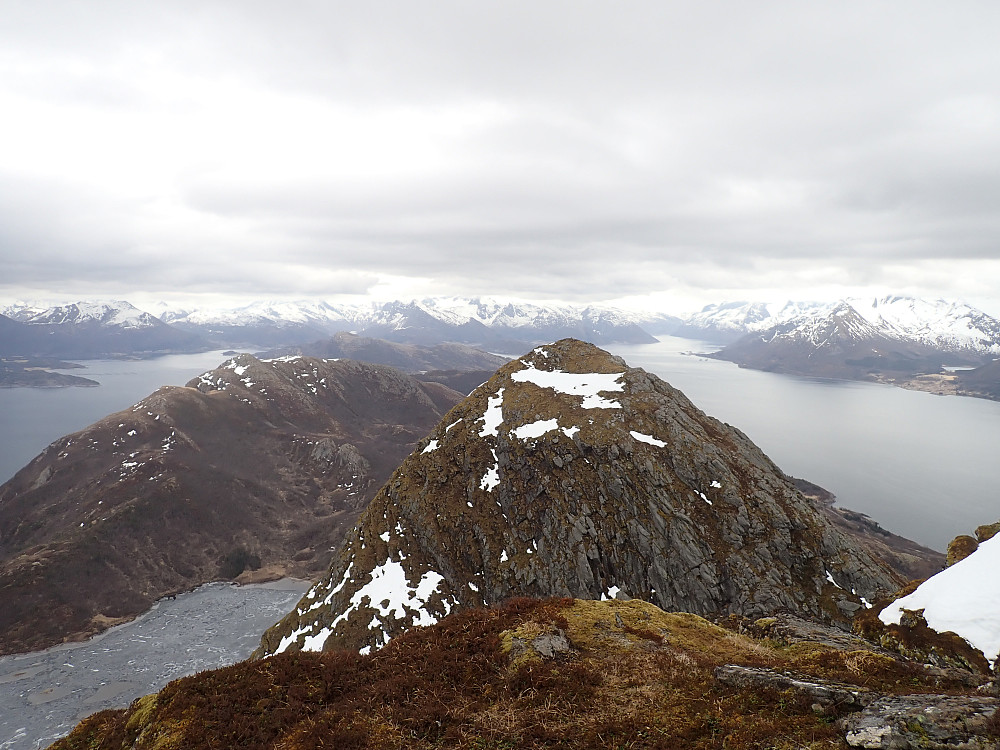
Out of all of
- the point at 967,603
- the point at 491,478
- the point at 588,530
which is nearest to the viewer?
the point at 967,603

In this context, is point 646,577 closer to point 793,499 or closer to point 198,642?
point 793,499

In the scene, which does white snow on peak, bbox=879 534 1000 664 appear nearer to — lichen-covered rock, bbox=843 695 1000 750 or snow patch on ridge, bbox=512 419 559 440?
lichen-covered rock, bbox=843 695 1000 750

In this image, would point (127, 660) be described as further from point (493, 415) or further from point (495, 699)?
point (495, 699)

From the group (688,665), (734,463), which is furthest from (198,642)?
(688,665)

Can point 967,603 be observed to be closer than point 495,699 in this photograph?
No

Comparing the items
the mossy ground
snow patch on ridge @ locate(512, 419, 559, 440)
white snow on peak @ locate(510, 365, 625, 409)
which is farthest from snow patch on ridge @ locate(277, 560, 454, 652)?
the mossy ground

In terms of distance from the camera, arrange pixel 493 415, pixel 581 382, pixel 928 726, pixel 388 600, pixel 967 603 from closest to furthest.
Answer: pixel 928 726
pixel 967 603
pixel 388 600
pixel 493 415
pixel 581 382

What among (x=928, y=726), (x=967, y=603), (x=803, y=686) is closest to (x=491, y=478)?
(x=967, y=603)
